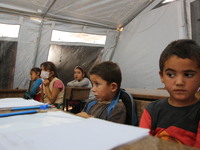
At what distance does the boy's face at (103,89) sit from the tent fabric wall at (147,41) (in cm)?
232

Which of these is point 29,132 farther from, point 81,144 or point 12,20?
point 12,20

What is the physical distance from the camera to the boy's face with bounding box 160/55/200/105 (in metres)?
0.66

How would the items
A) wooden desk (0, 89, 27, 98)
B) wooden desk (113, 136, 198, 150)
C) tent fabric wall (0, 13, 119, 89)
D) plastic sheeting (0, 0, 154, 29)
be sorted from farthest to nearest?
tent fabric wall (0, 13, 119, 89) < plastic sheeting (0, 0, 154, 29) < wooden desk (0, 89, 27, 98) < wooden desk (113, 136, 198, 150)

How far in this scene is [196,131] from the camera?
63 centimetres

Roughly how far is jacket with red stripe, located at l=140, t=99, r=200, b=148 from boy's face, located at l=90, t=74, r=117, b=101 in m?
0.35

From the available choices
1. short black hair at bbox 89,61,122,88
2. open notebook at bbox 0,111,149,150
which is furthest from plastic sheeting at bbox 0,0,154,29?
open notebook at bbox 0,111,149,150

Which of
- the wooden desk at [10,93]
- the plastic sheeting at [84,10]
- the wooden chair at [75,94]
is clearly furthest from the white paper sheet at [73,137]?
the plastic sheeting at [84,10]

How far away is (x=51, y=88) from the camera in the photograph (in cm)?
214

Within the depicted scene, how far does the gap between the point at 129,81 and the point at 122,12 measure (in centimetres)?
150

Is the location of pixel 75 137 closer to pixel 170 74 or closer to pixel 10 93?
pixel 170 74

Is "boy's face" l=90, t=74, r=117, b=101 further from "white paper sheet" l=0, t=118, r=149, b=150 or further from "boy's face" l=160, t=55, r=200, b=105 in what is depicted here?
"white paper sheet" l=0, t=118, r=149, b=150

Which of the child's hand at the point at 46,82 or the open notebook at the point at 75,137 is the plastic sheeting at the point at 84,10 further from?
the open notebook at the point at 75,137

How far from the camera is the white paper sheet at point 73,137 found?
238 millimetres

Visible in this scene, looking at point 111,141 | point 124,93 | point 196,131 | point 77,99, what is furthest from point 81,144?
point 77,99
